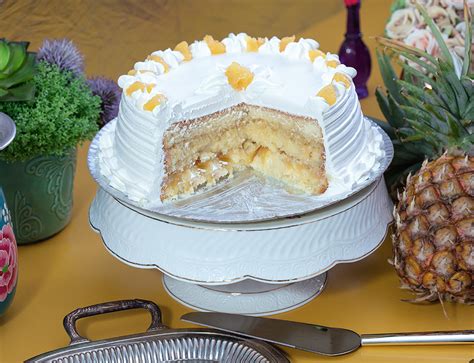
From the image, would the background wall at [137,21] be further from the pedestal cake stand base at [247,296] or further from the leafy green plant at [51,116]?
the pedestal cake stand base at [247,296]

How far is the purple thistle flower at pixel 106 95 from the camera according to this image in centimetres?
192

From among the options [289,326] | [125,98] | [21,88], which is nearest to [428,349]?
[289,326]

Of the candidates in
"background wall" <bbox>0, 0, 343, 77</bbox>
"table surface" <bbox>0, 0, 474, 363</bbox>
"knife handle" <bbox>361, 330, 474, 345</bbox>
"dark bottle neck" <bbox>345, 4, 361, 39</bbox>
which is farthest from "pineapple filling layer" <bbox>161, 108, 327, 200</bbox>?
"background wall" <bbox>0, 0, 343, 77</bbox>

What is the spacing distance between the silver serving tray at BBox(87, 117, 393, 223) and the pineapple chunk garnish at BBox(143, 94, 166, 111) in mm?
158

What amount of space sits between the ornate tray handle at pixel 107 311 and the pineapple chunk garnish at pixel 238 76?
48 centimetres

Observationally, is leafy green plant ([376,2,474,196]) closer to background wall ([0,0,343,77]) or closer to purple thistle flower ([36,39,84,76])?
purple thistle flower ([36,39,84,76])

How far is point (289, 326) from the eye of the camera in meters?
1.52

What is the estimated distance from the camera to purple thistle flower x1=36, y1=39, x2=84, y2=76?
1.78 metres

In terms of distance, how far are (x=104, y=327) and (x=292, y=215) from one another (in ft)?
1.41

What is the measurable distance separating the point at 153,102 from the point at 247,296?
1.36 ft

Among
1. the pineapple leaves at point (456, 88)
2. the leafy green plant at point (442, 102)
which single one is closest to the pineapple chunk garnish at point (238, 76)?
the leafy green plant at point (442, 102)

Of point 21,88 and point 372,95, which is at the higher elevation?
point 21,88

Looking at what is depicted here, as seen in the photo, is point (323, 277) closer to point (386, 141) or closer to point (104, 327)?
point (386, 141)

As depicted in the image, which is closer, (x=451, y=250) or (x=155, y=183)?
(x=451, y=250)
